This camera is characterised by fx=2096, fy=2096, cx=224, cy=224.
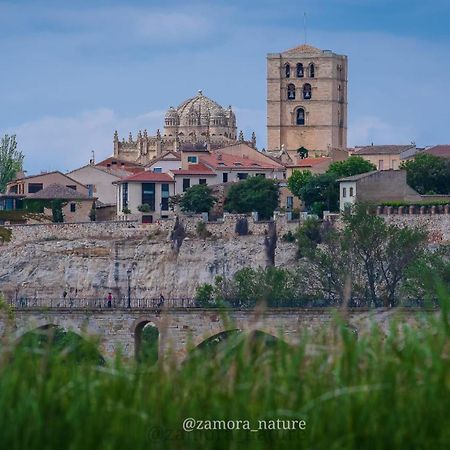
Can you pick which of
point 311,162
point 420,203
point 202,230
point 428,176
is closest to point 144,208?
point 202,230

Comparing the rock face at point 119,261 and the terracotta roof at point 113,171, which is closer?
the rock face at point 119,261

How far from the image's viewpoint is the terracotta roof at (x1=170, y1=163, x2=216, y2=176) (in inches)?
3787

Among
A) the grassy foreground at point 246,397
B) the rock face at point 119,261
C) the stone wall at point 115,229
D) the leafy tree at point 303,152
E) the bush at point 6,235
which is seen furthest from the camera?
the leafy tree at point 303,152

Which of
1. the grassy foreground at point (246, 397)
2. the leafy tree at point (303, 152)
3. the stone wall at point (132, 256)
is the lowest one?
the grassy foreground at point (246, 397)

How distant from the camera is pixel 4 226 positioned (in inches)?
3457

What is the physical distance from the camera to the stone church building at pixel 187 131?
130163 millimetres

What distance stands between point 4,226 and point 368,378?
6864 cm

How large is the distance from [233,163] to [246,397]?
267 ft

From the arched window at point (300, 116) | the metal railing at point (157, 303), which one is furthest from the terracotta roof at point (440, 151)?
the metal railing at point (157, 303)

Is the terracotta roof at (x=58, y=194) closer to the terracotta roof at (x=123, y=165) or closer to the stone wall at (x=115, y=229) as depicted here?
the stone wall at (x=115, y=229)

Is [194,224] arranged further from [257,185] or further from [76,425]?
[76,425]

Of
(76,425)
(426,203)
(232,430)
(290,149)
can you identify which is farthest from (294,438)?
(290,149)

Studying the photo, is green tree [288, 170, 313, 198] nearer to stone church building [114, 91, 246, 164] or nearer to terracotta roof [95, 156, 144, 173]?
terracotta roof [95, 156, 144, 173]

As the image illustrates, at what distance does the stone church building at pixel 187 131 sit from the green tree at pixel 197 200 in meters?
35.2
